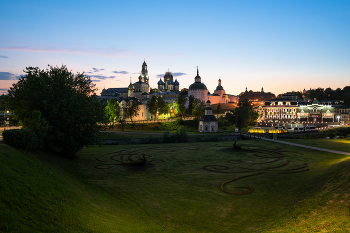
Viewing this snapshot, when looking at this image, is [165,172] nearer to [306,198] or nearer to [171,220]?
[171,220]

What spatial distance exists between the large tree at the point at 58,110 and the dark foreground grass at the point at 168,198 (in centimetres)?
309

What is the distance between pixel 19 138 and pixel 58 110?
833 centimetres

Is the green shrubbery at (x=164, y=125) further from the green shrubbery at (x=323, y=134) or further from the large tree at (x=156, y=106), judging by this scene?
the green shrubbery at (x=323, y=134)

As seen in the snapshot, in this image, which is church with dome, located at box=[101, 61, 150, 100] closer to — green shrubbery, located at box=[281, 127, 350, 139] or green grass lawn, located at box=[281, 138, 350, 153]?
green shrubbery, located at box=[281, 127, 350, 139]

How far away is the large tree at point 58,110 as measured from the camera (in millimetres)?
28328

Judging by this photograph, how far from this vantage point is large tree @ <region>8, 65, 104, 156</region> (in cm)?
2833

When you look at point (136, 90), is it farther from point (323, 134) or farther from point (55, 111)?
point (55, 111)

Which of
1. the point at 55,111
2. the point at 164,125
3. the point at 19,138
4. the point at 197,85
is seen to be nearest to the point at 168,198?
the point at 19,138

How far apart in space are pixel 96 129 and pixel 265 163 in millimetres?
21692

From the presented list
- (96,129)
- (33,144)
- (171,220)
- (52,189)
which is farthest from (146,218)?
(96,129)

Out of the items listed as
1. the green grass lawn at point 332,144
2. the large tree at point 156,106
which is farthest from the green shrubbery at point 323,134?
the large tree at point 156,106

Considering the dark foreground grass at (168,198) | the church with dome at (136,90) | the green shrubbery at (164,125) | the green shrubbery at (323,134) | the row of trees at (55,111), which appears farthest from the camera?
the church with dome at (136,90)

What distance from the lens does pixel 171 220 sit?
15.7 m

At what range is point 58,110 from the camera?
29.2 m
